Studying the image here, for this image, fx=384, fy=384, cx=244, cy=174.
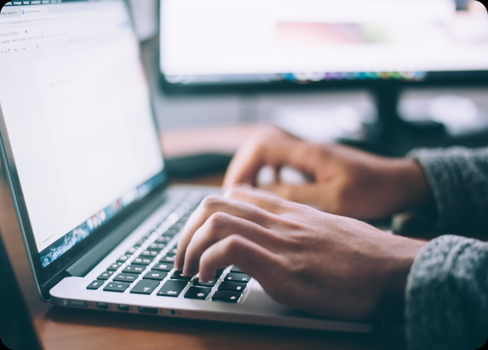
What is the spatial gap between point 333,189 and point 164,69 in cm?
46

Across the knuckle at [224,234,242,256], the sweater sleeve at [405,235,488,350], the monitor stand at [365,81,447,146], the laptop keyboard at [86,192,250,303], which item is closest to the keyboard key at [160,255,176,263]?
the laptop keyboard at [86,192,250,303]

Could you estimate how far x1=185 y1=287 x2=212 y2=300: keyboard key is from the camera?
33cm

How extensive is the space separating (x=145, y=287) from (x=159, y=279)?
0.02 meters

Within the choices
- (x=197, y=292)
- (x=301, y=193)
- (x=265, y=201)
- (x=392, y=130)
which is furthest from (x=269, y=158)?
(x=392, y=130)

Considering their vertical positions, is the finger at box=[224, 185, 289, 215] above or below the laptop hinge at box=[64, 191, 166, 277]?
above

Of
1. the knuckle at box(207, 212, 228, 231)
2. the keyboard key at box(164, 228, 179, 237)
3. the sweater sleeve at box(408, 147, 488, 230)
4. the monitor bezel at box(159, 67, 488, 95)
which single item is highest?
the monitor bezel at box(159, 67, 488, 95)

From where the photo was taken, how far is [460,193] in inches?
19.4

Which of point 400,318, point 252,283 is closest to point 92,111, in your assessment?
point 252,283

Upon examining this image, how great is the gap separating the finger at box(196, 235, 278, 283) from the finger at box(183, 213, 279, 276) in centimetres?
1

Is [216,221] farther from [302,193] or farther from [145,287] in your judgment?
[302,193]

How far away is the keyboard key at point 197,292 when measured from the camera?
327 mm

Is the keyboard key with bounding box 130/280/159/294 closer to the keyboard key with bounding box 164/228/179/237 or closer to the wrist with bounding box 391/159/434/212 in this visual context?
the keyboard key with bounding box 164/228/179/237

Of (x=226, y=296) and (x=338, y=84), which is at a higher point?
(x=338, y=84)

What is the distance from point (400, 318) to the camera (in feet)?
1.00
